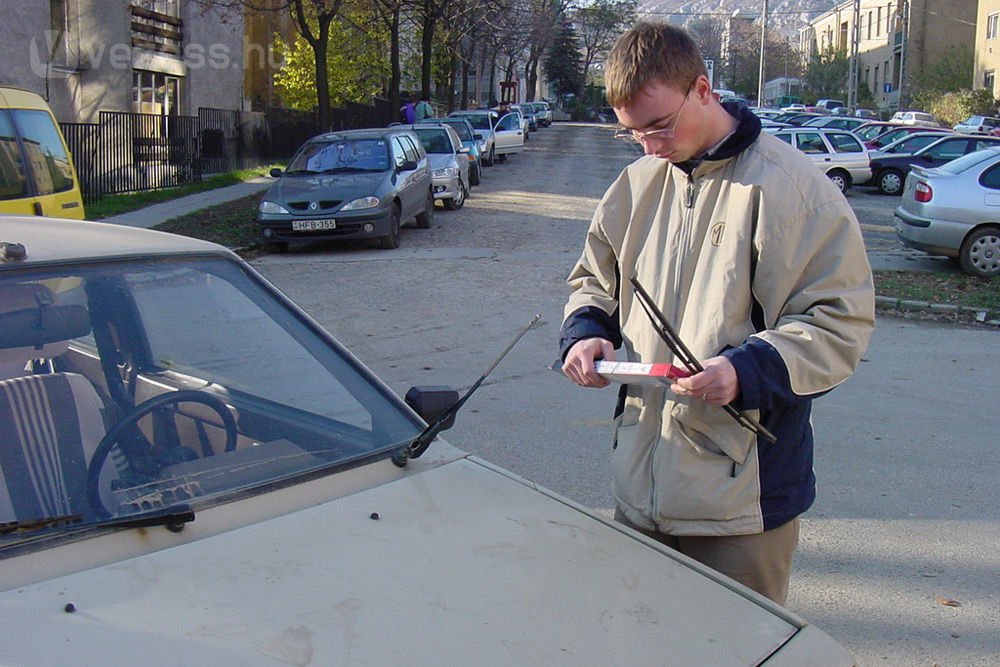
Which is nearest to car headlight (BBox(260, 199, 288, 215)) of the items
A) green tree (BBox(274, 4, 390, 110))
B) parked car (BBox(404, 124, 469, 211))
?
parked car (BBox(404, 124, 469, 211))

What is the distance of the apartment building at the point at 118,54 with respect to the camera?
23.6 metres

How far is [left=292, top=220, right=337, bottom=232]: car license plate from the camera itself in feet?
47.3

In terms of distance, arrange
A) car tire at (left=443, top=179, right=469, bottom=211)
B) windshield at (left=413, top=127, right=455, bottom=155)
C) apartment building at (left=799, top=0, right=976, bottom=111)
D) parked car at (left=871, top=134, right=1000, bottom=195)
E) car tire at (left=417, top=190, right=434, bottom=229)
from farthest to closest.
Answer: apartment building at (left=799, top=0, right=976, bottom=111) < parked car at (left=871, top=134, right=1000, bottom=195) < windshield at (left=413, top=127, right=455, bottom=155) < car tire at (left=443, top=179, right=469, bottom=211) < car tire at (left=417, top=190, right=434, bottom=229)

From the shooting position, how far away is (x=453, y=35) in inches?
1610

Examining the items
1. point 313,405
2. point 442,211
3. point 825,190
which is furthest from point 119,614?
point 442,211

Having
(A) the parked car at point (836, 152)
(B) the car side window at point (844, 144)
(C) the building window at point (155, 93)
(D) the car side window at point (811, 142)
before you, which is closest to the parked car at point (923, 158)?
(B) the car side window at point (844, 144)

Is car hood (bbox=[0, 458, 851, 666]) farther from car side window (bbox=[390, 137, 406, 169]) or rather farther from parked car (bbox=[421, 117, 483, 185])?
parked car (bbox=[421, 117, 483, 185])

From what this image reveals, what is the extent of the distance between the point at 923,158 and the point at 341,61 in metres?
20.3

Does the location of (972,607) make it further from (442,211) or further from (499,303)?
(442,211)

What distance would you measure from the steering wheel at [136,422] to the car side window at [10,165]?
680 cm

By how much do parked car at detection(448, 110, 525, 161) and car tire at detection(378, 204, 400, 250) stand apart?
18.7 m

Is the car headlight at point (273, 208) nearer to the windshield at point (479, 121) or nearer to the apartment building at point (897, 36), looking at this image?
the windshield at point (479, 121)

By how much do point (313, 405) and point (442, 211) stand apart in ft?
57.5

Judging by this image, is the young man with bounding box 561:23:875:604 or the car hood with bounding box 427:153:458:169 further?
the car hood with bounding box 427:153:458:169
